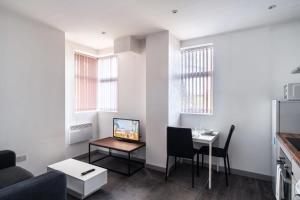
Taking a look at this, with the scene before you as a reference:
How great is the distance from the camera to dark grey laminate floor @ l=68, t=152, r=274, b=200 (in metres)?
2.41

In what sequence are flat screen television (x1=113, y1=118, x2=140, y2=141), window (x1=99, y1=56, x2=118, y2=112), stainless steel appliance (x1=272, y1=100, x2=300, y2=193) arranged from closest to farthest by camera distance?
1. stainless steel appliance (x1=272, y1=100, x2=300, y2=193)
2. flat screen television (x1=113, y1=118, x2=140, y2=141)
3. window (x1=99, y1=56, x2=118, y2=112)

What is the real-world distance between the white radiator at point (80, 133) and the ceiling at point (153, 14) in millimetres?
2100

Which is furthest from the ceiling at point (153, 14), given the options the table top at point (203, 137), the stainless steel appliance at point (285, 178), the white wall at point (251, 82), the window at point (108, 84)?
the stainless steel appliance at point (285, 178)

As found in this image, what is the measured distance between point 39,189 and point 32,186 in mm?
73

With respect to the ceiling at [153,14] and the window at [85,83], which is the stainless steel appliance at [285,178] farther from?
the window at [85,83]

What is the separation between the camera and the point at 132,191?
2561 mm

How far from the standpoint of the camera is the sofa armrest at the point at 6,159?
221 centimetres

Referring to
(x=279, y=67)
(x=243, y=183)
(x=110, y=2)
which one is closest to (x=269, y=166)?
(x=243, y=183)

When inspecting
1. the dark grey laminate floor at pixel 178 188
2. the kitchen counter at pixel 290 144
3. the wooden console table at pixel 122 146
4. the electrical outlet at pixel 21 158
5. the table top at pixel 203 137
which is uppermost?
the kitchen counter at pixel 290 144

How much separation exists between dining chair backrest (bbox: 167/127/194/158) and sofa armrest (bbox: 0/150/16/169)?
2354 millimetres

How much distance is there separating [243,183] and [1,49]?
4360 mm

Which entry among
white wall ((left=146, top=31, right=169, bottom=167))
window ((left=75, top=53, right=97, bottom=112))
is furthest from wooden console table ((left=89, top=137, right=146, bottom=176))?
window ((left=75, top=53, right=97, bottom=112))

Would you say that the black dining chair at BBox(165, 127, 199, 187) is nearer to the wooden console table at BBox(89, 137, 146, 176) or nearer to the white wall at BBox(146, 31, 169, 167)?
the white wall at BBox(146, 31, 169, 167)

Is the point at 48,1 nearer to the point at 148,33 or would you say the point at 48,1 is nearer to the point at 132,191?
the point at 148,33
